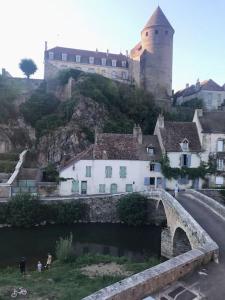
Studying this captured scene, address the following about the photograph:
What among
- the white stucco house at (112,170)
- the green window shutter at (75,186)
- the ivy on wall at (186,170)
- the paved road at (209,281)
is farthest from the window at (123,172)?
the paved road at (209,281)

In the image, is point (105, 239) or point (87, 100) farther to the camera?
point (87, 100)

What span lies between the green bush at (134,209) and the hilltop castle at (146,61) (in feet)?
80.4

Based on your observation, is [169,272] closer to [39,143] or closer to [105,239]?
[105,239]

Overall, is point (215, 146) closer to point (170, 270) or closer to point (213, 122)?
point (213, 122)

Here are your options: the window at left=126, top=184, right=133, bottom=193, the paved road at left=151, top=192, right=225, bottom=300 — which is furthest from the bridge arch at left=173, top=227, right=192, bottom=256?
the window at left=126, top=184, right=133, bottom=193

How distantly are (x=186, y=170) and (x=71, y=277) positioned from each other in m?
19.6

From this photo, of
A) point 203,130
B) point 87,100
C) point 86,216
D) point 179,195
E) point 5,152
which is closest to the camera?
point 179,195

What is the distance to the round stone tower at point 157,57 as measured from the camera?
52656mm

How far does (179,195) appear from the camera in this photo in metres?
26.6

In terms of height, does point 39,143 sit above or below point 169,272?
above

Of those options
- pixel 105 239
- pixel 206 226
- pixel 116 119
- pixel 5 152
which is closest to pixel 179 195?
pixel 105 239

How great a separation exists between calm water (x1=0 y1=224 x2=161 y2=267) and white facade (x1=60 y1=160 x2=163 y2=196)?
12.9 ft

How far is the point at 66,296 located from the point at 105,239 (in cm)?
1348

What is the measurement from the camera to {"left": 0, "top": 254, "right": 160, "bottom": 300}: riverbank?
14.1 metres
